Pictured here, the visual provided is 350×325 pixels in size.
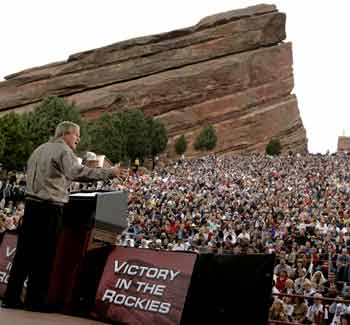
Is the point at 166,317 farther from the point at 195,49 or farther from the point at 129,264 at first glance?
the point at 195,49

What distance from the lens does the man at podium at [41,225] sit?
4.81 metres

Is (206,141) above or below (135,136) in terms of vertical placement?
above

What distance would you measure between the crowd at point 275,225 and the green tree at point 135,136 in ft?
83.3

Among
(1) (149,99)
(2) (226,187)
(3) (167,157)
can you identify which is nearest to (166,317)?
(2) (226,187)

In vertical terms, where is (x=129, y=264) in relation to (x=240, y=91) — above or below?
below

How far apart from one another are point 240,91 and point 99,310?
294 ft

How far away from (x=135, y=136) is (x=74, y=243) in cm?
6164

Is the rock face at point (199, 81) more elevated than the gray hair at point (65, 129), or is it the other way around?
the rock face at point (199, 81)

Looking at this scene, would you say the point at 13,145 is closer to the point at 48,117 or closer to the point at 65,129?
the point at 48,117

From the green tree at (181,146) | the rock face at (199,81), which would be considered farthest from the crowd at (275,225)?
the rock face at (199,81)

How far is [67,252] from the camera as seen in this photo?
4.95 m

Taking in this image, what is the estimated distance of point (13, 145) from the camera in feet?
149

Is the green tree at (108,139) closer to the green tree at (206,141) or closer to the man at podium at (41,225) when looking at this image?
the green tree at (206,141)

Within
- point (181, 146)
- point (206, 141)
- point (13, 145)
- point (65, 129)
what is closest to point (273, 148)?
point (206, 141)
